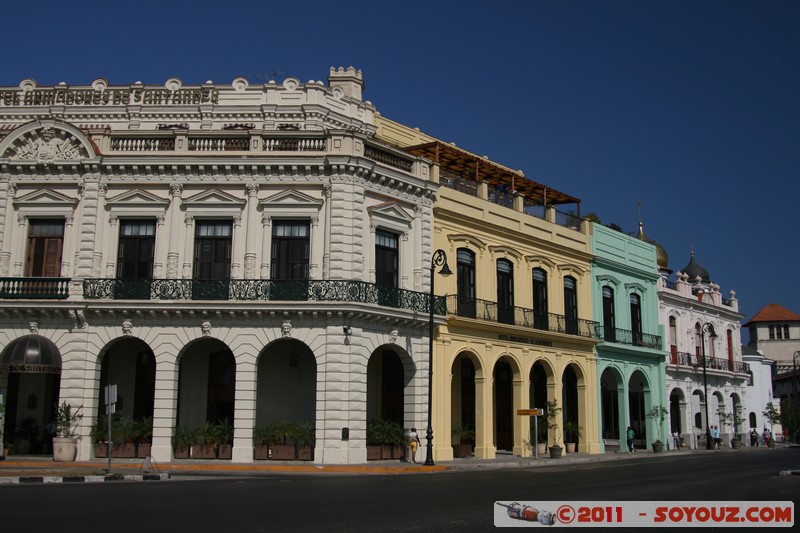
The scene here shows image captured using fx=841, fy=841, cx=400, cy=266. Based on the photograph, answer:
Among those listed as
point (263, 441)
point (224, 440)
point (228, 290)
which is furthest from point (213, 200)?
point (263, 441)

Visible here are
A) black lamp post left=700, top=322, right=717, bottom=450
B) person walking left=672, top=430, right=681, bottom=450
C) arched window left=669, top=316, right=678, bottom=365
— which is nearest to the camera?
person walking left=672, top=430, right=681, bottom=450

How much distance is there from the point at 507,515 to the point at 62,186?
915 inches

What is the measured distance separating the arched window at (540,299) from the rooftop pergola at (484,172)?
145 inches

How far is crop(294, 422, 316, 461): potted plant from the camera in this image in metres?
27.6

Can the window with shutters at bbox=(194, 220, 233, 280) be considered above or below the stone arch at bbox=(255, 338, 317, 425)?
above

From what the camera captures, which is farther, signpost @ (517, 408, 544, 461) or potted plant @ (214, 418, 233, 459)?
signpost @ (517, 408, 544, 461)

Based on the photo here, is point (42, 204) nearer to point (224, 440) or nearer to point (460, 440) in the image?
point (224, 440)

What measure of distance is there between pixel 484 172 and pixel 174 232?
14.9 meters

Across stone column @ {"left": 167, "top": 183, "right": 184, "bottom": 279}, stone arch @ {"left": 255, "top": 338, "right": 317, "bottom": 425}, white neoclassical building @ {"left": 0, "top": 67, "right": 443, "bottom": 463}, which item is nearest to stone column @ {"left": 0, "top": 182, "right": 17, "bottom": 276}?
white neoclassical building @ {"left": 0, "top": 67, "right": 443, "bottom": 463}

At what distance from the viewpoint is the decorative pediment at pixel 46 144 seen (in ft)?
95.2

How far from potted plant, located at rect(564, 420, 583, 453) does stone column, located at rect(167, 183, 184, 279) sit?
19.0 meters

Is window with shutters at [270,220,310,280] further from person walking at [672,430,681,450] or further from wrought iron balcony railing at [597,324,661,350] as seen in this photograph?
person walking at [672,430,681,450]

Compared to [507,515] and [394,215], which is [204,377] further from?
[507,515]

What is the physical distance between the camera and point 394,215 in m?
30.6
